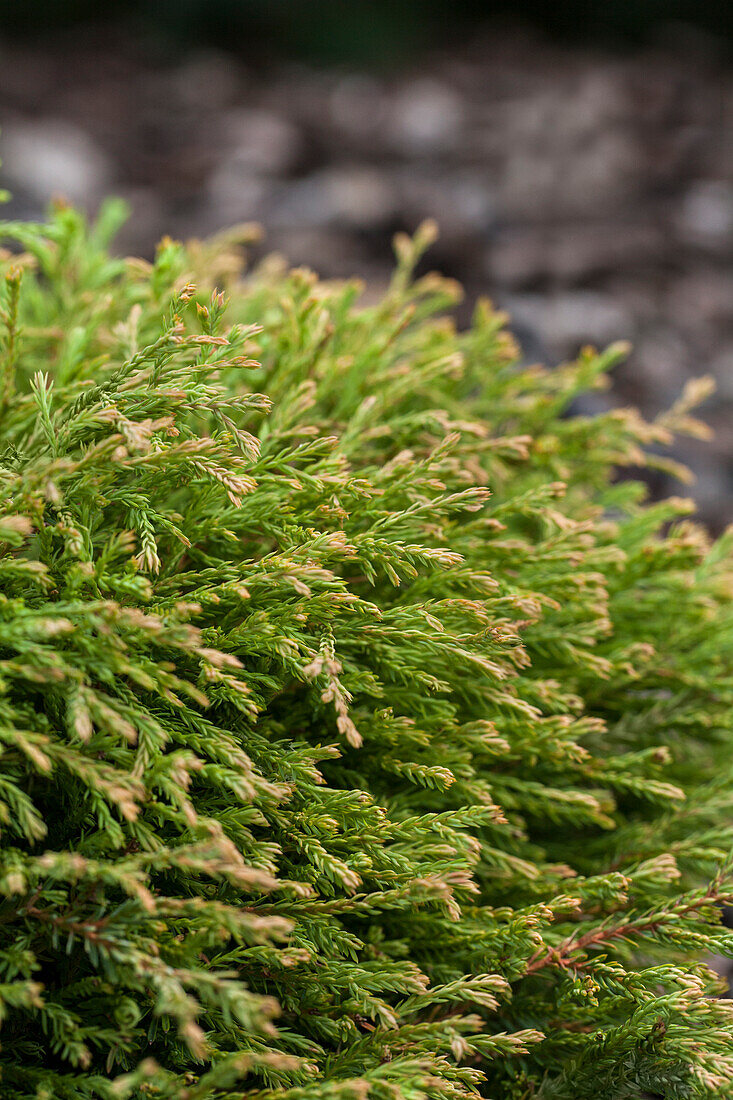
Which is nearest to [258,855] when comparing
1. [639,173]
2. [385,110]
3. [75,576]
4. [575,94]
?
[75,576]

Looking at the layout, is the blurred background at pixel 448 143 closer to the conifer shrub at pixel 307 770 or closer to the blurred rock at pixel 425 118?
the blurred rock at pixel 425 118

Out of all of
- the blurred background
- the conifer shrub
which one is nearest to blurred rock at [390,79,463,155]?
the blurred background

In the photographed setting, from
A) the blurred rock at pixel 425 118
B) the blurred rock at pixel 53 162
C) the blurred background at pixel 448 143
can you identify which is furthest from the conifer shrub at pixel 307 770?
the blurred rock at pixel 425 118

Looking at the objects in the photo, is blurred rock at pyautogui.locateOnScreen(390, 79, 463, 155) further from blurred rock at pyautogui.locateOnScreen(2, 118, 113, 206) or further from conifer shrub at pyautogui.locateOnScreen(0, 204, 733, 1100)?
conifer shrub at pyautogui.locateOnScreen(0, 204, 733, 1100)

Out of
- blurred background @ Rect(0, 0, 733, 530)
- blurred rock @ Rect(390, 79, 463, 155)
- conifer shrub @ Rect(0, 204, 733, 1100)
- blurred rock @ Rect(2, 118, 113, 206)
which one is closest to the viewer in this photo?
conifer shrub @ Rect(0, 204, 733, 1100)

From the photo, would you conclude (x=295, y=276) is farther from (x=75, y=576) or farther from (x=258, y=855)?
(x=258, y=855)
